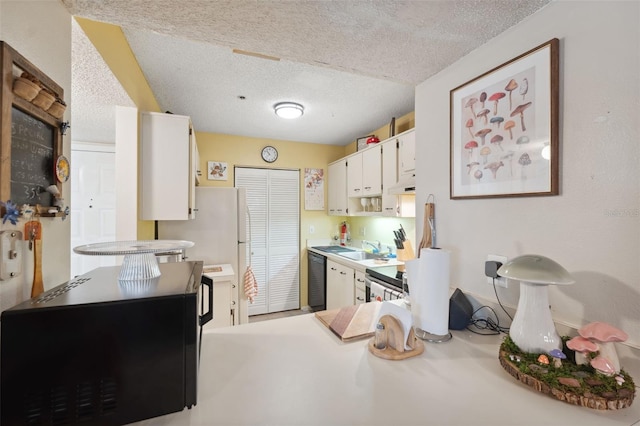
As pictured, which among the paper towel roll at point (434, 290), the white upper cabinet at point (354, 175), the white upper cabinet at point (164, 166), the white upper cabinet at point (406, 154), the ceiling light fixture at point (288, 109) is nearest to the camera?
the paper towel roll at point (434, 290)

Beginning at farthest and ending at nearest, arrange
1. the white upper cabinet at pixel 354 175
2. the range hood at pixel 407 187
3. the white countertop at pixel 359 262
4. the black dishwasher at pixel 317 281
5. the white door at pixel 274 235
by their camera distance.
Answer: the white door at pixel 274 235 → the black dishwasher at pixel 317 281 → the white upper cabinet at pixel 354 175 → the white countertop at pixel 359 262 → the range hood at pixel 407 187

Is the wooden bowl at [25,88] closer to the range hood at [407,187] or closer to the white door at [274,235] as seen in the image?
the range hood at [407,187]

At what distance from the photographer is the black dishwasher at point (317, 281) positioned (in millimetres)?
3553

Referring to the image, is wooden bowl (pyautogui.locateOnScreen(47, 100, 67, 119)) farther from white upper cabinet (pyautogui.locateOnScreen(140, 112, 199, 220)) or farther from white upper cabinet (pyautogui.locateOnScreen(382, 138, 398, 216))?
white upper cabinet (pyautogui.locateOnScreen(382, 138, 398, 216))

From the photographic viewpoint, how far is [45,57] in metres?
0.83

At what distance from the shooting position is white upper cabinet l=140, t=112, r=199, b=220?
2025mm

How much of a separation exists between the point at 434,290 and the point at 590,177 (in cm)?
62

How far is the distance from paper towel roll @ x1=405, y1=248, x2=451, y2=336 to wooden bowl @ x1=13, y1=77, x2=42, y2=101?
1.28 m

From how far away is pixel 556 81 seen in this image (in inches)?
38.0

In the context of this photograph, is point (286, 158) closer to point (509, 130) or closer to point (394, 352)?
point (509, 130)

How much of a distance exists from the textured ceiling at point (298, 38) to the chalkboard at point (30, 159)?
0.49 meters

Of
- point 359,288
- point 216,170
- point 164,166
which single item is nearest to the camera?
point 164,166

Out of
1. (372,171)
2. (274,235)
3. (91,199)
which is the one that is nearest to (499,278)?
(372,171)

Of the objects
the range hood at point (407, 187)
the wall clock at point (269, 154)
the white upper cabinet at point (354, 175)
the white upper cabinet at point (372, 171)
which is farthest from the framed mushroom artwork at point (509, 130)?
the wall clock at point (269, 154)
